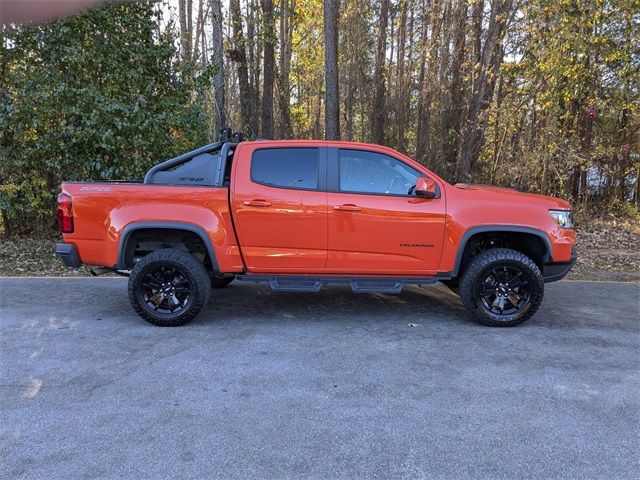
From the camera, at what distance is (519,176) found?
12578 mm

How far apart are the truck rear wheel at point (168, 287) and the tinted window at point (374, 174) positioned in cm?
177

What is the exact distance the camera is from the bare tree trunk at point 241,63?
14664 mm

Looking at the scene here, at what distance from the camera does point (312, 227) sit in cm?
518

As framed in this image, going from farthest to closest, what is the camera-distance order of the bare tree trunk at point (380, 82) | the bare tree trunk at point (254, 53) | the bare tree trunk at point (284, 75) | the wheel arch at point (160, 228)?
the bare tree trunk at point (284, 75)
the bare tree trunk at point (380, 82)
the bare tree trunk at point (254, 53)
the wheel arch at point (160, 228)

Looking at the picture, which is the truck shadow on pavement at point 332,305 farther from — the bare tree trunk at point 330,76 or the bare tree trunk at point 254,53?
the bare tree trunk at point 254,53

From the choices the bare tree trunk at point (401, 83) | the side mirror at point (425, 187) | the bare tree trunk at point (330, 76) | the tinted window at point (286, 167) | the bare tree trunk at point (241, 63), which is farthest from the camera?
the bare tree trunk at point (401, 83)

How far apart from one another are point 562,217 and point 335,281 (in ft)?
8.26

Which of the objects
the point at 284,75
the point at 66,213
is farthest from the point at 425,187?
the point at 284,75

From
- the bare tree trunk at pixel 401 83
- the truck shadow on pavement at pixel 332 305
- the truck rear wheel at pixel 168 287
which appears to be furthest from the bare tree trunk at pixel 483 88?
the truck rear wheel at pixel 168 287

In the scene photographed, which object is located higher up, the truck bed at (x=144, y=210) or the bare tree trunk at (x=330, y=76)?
the bare tree trunk at (x=330, y=76)

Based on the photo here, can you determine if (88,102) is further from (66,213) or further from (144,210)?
(144,210)

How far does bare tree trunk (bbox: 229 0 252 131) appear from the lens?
14.7 m

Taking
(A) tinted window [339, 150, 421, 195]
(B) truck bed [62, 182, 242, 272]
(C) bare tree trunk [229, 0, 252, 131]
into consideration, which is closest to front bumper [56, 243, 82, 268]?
(B) truck bed [62, 182, 242, 272]

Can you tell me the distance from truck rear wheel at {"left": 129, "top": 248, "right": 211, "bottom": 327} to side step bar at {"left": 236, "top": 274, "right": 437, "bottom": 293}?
1.57 feet
